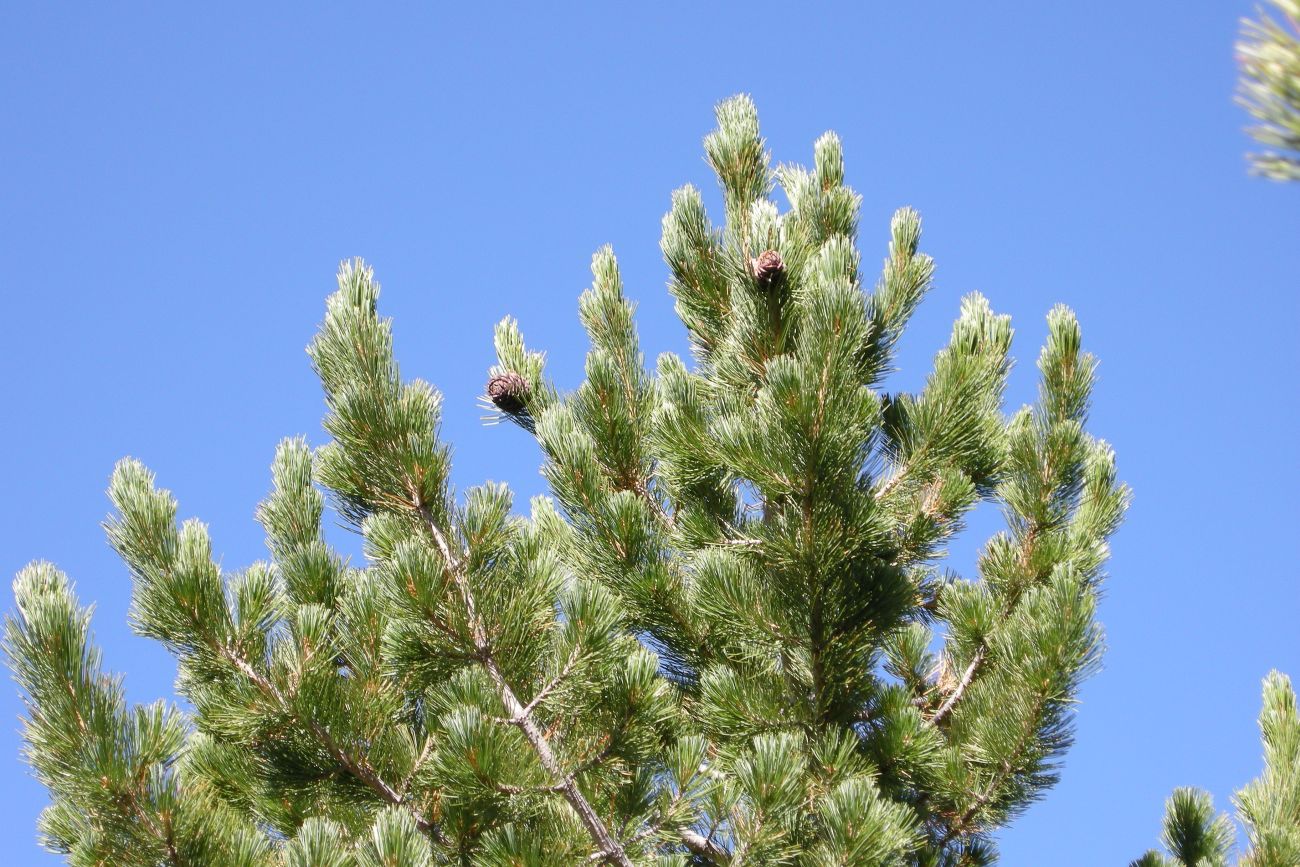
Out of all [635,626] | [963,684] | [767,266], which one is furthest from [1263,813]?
[767,266]

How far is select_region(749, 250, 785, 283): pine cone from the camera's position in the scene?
15.5 feet

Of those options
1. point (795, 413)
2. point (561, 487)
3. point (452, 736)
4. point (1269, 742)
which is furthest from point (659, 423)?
point (1269, 742)

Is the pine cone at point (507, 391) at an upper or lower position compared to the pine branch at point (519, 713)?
upper

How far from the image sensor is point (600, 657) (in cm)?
425

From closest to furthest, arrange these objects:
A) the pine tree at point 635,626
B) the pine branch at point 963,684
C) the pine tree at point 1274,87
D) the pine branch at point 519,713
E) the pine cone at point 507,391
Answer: the pine tree at point 1274,87
the pine tree at point 635,626
the pine branch at point 519,713
the pine branch at point 963,684
the pine cone at point 507,391

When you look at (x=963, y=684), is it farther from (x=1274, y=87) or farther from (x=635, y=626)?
(x=1274, y=87)

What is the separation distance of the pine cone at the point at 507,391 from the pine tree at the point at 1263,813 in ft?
11.2

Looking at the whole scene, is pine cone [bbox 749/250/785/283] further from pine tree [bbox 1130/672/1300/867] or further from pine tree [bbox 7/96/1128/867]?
pine tree [bbox 1130/672/1300/867]

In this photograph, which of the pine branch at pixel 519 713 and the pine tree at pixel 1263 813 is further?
the pine tree at pixel 1263 813

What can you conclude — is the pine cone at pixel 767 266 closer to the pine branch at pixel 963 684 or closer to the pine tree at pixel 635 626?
the pine tree at pixel 635 626

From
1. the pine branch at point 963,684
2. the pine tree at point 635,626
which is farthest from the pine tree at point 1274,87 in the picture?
the pine branch at point 963,684

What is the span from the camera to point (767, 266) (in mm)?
4762

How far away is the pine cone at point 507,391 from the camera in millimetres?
5602

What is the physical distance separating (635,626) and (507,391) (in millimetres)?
1242
